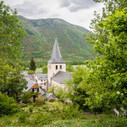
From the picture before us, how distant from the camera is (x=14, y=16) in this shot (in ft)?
42.9

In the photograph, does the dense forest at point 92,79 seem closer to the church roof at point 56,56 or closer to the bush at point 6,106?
the bush at point 6,106

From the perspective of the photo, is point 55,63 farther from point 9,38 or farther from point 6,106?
point 9,38

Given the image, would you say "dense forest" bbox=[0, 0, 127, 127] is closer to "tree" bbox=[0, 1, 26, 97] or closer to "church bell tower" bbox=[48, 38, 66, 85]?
"tree" bbox=[0, 1, 26, 97]

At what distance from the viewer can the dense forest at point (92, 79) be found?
538 cm

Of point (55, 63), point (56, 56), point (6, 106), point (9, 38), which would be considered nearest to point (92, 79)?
point (9, 38)

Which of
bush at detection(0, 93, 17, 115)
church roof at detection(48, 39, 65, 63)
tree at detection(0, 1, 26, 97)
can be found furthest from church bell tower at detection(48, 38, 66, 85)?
tree at detection(0, 1, 26, 97)

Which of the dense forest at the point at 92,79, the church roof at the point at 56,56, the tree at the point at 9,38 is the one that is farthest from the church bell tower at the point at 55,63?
the tree at the point at 9,38

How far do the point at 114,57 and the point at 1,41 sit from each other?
36.9 ft

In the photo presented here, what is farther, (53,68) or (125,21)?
(53,68)

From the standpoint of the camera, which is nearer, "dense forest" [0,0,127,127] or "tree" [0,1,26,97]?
"dense forest" [0,0,127,127]

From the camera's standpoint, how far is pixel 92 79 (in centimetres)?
688

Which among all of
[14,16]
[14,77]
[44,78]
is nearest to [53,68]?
[44,78]

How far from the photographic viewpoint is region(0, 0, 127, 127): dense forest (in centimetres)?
538

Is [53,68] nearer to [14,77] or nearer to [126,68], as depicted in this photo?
[14,77]
